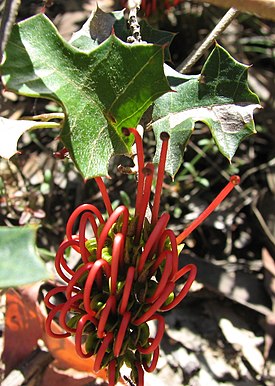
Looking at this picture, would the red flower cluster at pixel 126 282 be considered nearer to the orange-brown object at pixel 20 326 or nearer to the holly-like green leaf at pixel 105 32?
the holly-like green leaf at pixel 105 32

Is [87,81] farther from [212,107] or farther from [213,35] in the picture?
[213,35]

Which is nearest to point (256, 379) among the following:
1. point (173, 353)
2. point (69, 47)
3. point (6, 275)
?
point (173, 353)

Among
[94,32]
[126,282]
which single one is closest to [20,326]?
[126,282]

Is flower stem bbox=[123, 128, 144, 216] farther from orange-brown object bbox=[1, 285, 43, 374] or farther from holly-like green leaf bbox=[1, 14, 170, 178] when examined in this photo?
orange-brown object bbox=[1, 285, 43, 374]

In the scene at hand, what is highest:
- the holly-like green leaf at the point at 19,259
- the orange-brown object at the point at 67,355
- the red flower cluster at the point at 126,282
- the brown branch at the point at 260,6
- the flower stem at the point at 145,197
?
the brown branch at the point at 260,6

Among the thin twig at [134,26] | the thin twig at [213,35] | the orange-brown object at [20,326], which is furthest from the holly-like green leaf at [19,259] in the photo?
the orange-brown object at [20,326]

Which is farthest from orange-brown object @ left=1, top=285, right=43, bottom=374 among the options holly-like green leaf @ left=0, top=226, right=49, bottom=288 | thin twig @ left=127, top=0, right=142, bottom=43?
holly-like green leaf @ left=0, top=226, right=49, bottom=288
